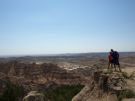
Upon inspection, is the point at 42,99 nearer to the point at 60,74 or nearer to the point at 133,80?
the point at 133,80

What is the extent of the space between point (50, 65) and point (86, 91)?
141ft

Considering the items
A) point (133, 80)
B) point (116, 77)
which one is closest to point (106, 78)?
point (116, 77)

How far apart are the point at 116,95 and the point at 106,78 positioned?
1620 mm

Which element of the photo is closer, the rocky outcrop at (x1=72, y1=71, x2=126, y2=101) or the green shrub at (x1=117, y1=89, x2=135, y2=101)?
the green shrub at (x1=117, y1=89, x2=135, y2=101)

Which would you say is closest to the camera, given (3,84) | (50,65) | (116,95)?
(116,95)

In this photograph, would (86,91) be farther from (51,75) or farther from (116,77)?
(51,75)

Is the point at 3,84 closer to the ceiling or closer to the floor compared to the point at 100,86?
closer to the floor

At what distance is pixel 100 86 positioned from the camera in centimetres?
1370

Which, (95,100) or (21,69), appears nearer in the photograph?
(95,100)

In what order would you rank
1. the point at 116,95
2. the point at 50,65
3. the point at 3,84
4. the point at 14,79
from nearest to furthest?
the point at 116,95
the point at 3,84
the point at 14,79
the point at 50,65

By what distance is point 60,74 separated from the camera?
51.4 meters

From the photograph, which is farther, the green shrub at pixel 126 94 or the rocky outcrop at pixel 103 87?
the rocky outcrop at pixel 103 87

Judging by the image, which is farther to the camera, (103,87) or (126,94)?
(103,87)

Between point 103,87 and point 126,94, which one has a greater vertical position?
point 103,87
